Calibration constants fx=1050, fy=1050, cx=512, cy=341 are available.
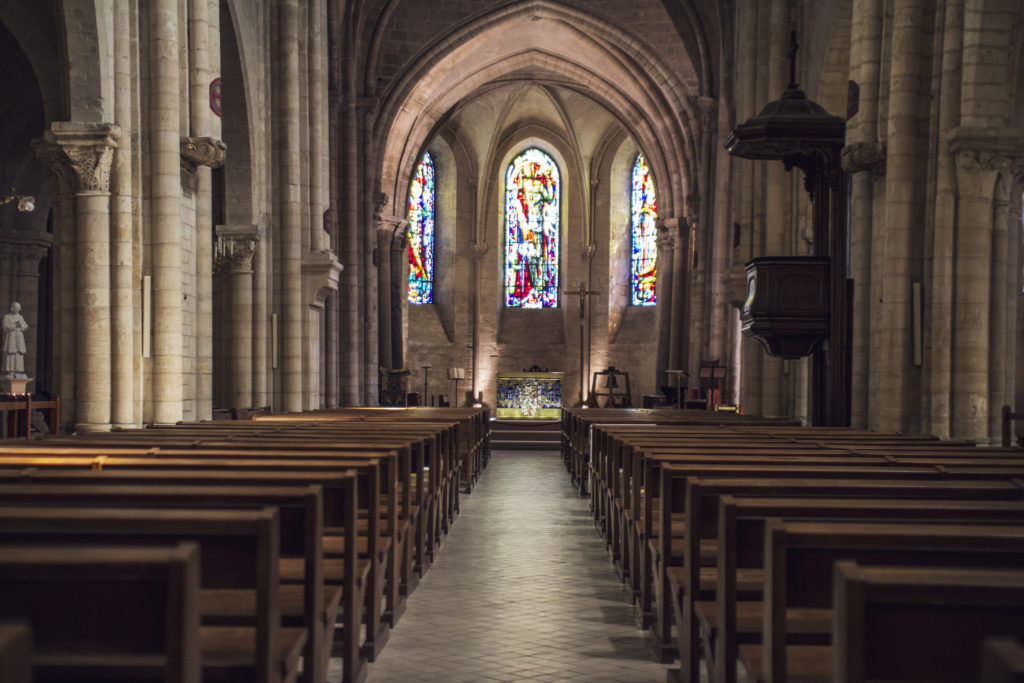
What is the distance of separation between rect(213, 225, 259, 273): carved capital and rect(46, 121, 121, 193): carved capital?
5.01 m

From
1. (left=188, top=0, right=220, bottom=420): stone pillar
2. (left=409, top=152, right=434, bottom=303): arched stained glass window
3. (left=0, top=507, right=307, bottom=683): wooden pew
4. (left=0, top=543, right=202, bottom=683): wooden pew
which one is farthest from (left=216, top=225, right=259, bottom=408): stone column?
(left=409, top=152, right=434, bottom=303): arched stained glass window

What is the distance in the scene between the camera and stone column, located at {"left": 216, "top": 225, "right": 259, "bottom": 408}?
15.1m

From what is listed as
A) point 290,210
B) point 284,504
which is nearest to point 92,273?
point 290,210

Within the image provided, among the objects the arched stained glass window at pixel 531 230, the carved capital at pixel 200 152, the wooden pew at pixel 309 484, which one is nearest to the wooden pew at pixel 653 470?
the wooden pew at pixel 309 484

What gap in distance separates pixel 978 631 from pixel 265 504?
6.90 ft

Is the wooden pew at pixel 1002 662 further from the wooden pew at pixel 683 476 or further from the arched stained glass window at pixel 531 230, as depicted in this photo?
the arched stained glass window at pixel 531 230

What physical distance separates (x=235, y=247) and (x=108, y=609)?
13.7 m

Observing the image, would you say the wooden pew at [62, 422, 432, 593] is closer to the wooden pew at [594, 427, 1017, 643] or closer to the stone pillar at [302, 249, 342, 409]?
the wooden pew at [594, 427, 1017, 643]

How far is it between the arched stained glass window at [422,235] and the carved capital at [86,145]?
79.7 feet

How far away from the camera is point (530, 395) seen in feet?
93.0

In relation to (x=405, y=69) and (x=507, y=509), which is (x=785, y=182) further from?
(x=405, y=69)

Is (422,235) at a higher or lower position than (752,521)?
higher

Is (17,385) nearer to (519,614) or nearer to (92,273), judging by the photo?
(92,273)

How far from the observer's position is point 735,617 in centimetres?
318
